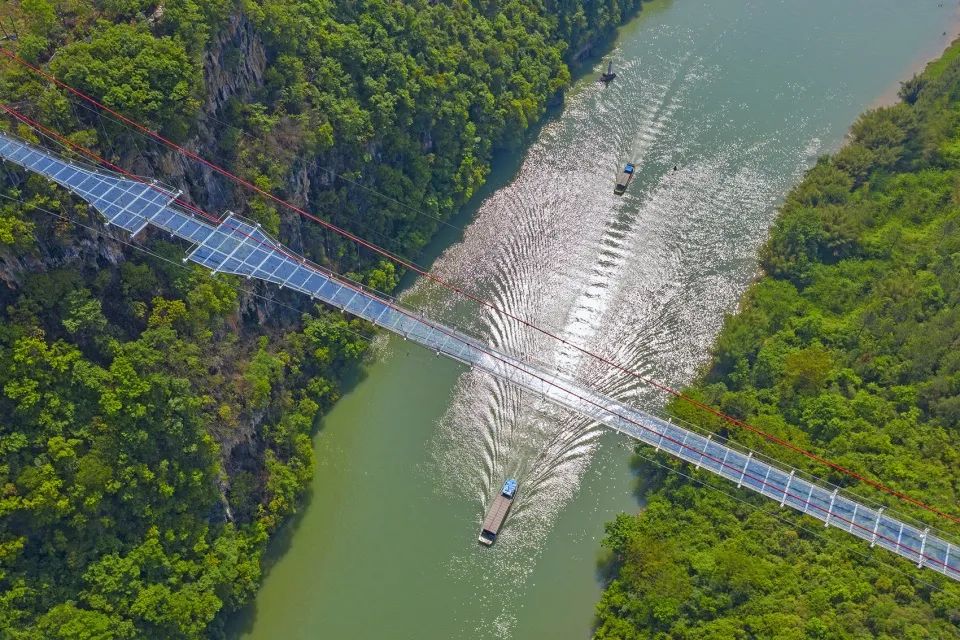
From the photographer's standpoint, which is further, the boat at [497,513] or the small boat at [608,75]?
the small boat at [608,75]

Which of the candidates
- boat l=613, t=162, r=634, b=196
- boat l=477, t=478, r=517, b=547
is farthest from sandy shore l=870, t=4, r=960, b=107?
boat l=477, t=478, r=517, b=547

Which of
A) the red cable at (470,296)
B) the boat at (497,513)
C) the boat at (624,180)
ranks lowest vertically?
the boat at (497,513)

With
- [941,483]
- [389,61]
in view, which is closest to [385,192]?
[389,61]

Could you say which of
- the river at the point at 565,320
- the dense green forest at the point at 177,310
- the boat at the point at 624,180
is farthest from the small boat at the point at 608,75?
the dense green forest at the point at 177,310

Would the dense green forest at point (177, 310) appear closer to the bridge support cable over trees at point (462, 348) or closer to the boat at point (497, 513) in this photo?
the bridge support cable over trees at point (462, 348)

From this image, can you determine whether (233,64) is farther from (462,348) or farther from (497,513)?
(497,513)

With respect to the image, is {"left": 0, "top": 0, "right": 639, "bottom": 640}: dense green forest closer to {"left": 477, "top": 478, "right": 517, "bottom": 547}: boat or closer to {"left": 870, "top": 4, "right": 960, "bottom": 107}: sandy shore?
{"left": 477, "top": 478, "right": 517, "bottom": 547}: boat

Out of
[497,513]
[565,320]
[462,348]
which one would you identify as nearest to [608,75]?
[565,320]
